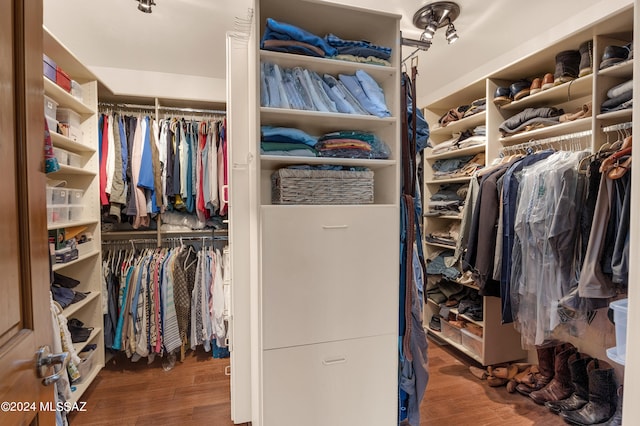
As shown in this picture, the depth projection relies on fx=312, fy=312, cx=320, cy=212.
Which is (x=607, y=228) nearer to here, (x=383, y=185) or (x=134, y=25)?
(x=383, y=185)

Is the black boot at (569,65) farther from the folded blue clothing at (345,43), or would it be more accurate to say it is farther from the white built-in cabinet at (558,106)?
the folded blue clothing at (345,43)

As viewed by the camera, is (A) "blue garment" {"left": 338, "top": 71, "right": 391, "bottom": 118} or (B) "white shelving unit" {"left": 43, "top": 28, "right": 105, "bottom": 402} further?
(B) "white shelving unit" {"left": 43, "top": 28, "right": 105, "bottom": 402}

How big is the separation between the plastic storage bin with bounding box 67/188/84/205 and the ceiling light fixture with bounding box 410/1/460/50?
2.47 metres

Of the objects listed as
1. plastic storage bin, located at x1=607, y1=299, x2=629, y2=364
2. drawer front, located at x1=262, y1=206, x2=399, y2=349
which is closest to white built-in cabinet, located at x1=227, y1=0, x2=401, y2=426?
drawer front, located at x1=262, y1=206, x2=399, y2=349

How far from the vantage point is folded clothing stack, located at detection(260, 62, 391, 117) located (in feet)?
4.53

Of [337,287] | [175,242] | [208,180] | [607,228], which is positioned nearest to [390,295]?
[337,287]

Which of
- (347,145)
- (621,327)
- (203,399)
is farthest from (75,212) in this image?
(621,327)

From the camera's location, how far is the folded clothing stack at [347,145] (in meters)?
1.48

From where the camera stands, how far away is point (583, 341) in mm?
2064

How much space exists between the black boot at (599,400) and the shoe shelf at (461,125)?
186 centimetres

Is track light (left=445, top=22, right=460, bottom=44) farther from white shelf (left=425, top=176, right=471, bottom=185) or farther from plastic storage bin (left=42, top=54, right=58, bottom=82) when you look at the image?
plastic storage bin (left=42, top=54, right=58, bottom=82)

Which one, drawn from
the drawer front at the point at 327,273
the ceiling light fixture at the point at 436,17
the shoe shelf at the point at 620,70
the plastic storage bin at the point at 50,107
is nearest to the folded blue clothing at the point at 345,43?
the ceiling light fixture at the point at 436,17

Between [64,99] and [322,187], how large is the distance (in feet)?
6.09

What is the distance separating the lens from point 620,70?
1634 millimetres
